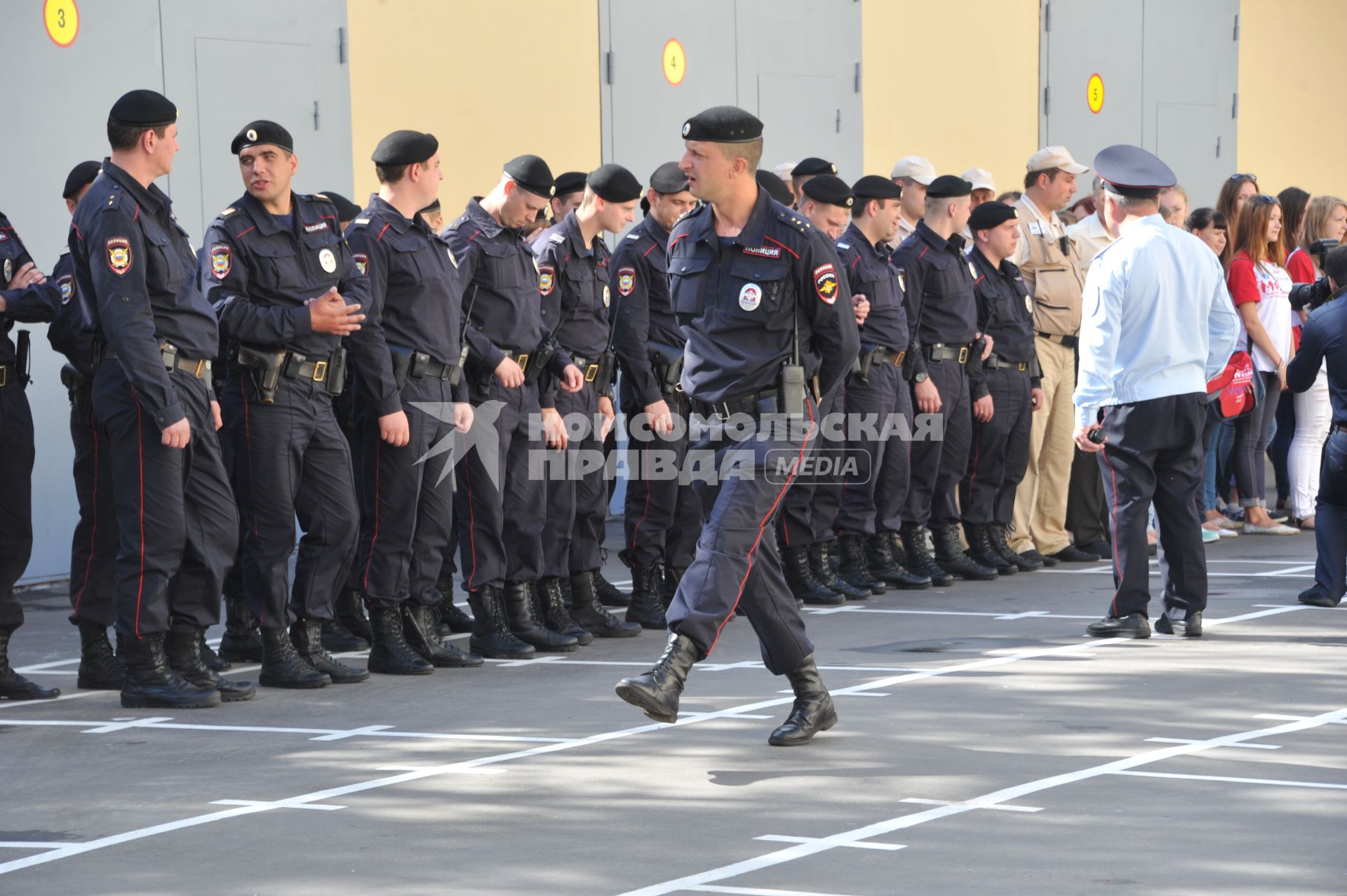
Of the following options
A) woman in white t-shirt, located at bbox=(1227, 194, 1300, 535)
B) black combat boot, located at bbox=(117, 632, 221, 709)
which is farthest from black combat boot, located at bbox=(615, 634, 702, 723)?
woman in white t-shirt, located at bbox=(1227, 194, 1300, 535)

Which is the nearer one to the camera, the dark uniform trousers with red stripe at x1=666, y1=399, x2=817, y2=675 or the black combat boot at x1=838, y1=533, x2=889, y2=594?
the dark uniform trousers with red stripe at x1=666, y1=399, x2=817, y2=675

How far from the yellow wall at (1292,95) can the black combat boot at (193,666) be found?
13.9 metres

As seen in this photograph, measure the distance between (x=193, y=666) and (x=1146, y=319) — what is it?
3.95 m

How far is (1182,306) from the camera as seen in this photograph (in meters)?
7.70

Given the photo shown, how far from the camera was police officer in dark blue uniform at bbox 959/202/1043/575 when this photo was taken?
32.5 feet

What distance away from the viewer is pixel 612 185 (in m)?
8.06

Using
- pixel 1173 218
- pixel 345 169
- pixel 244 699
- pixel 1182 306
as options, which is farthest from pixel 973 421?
pixel 244 699

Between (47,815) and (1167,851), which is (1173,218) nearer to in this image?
(1167,851)

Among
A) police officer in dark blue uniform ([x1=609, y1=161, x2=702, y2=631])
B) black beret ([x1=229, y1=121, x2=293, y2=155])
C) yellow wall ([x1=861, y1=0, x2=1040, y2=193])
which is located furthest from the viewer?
yellow wall ([x1=861, y1=0, x2=1040, y2=193])

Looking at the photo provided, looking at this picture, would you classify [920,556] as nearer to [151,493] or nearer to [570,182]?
[570,182]

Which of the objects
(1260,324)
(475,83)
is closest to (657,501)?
(475,83)

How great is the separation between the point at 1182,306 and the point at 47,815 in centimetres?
485

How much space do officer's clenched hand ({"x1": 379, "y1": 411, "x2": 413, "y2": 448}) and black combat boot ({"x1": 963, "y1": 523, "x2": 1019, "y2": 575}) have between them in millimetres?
3948

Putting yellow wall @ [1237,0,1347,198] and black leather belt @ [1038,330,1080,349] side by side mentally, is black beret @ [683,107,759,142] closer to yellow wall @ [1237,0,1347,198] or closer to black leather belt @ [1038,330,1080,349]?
black leather belt @ [1038,330,1080,349]
